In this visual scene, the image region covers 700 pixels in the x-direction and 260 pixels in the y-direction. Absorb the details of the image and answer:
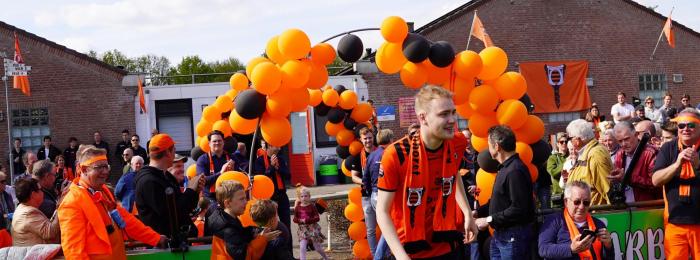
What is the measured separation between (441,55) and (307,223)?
137 inches

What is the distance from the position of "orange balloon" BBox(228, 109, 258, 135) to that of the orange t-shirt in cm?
419

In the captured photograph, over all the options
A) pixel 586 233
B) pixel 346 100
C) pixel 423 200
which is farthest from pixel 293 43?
pixel 423 200

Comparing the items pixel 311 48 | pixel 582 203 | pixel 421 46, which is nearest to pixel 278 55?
pixel 311 48

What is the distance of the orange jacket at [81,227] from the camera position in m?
5.48

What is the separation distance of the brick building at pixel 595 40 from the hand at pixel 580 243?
19.9 meters

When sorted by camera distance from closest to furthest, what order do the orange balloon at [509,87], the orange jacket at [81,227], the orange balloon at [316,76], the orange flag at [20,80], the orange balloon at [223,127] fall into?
the orange jacket at [81,227] → the orange balloon at [509,87] → the orange balloon at [316,76] → the orange balloon at [223,127] → the orange flag at [20,80]

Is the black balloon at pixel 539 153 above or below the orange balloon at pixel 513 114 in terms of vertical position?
below

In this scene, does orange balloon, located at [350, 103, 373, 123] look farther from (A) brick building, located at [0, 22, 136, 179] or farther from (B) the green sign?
(A) brick building, located at [0, 22, 136, 179]

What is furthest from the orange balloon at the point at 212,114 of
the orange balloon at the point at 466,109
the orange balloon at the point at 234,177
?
the orange balloon at the point at 466,109

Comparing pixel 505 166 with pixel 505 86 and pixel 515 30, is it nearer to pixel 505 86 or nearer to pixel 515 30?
pixel 505 86

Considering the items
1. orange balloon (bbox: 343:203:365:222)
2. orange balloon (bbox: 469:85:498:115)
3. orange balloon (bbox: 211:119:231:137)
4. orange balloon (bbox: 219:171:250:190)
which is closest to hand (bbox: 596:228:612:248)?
orange balloon (bbox: 469:85:498:115)

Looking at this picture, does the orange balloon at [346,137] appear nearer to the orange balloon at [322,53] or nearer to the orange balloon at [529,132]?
the orange balloon at [322,53]

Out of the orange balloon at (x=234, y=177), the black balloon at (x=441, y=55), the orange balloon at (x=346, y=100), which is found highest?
the black balloon at (x=441, y=55)

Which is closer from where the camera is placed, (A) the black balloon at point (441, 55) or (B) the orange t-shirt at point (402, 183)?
(B) the orange t-shirt at point (402, 183)
